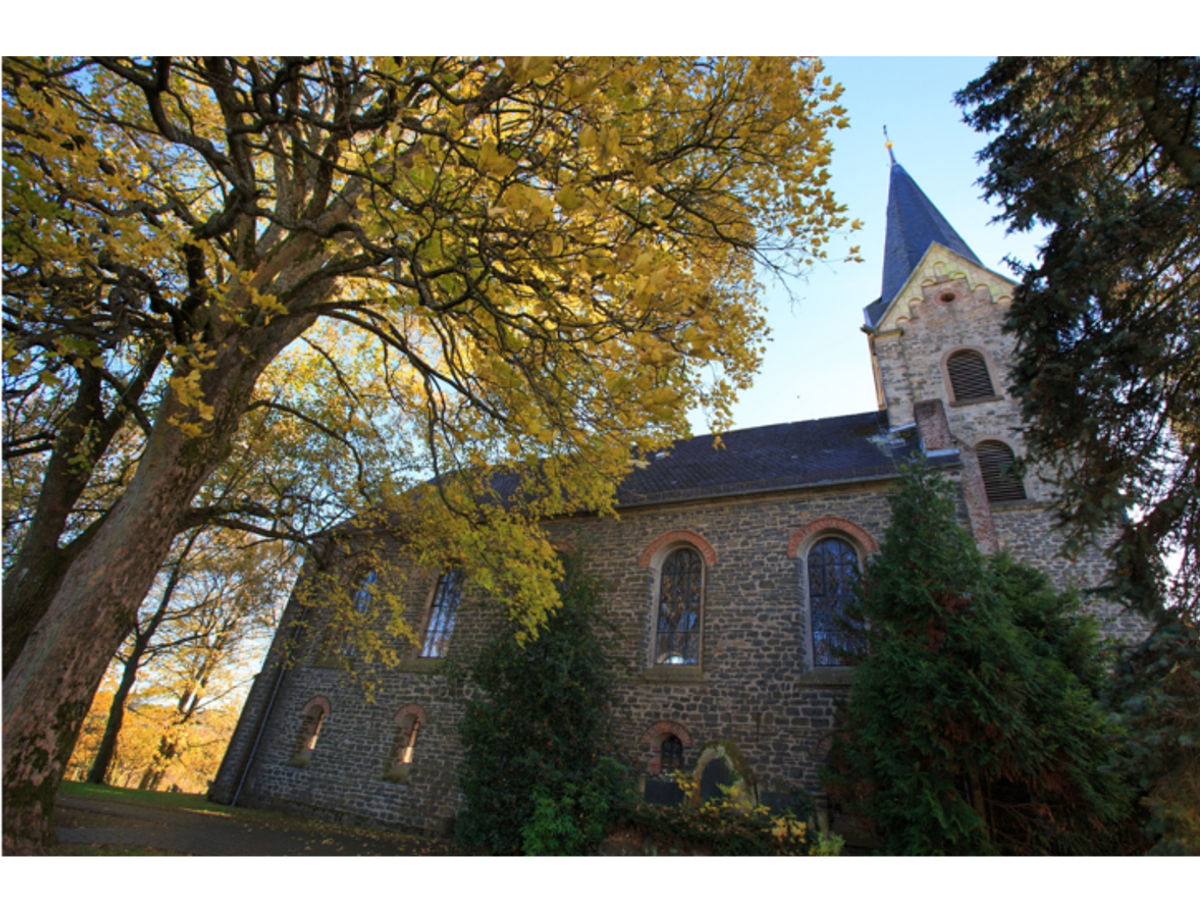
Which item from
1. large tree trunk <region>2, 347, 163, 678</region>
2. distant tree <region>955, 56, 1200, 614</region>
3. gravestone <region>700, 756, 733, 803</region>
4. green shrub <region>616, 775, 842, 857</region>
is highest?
distant tree <region>955, 56, 1200, 614</region>

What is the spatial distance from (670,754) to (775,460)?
20.5 ft

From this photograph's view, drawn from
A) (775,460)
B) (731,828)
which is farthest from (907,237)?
(731,828)

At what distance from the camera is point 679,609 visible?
11094 mm

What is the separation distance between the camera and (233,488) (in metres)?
10.1

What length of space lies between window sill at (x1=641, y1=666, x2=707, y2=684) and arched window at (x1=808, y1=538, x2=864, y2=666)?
1960 mm

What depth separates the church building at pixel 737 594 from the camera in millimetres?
9578

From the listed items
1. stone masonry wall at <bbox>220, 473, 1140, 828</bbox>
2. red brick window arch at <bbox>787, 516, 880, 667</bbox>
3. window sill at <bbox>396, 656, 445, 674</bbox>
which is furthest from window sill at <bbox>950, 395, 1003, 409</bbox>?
window sill at <bbox>396, 656, 445, 674</bbox>

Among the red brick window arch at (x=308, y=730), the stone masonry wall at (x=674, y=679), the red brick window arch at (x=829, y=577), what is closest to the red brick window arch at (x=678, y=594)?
the stone masonry wall at (x=674, y=679)

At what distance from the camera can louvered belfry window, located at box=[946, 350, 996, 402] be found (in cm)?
1295

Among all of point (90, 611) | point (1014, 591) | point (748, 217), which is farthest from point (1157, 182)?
point (90, 611)

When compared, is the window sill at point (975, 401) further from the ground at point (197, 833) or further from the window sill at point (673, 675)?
the ground at point (197, 833)

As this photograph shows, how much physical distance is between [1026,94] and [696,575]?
8505mm

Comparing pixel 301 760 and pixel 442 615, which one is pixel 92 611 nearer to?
pixel 442 615

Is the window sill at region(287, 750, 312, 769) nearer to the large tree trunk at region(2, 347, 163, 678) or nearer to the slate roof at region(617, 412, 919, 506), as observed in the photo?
the large tree trunk at region(2, 347, 163, 678)
